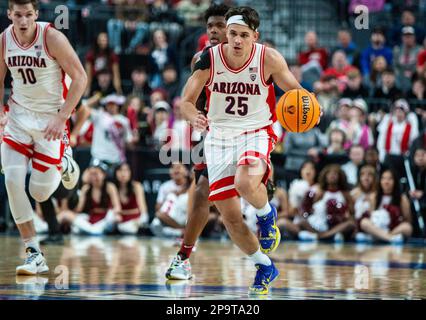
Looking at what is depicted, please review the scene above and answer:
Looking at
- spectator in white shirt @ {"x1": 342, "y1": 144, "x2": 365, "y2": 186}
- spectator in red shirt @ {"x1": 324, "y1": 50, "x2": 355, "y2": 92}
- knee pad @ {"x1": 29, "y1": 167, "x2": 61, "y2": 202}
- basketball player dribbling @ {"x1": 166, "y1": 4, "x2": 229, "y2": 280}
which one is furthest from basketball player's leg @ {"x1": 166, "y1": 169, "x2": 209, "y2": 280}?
spectator in red shirt @ {"x1": 324, "y1": 50, "x2": 355, "y2": 92}

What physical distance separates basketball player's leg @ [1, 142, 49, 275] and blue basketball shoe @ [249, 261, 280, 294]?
2.25m

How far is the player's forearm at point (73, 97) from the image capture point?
8758mm

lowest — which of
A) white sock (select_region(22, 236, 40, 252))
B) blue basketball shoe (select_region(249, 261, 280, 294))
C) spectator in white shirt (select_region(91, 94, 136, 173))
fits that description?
blue basketball shoe (select_region(249, 261, 280, 294))

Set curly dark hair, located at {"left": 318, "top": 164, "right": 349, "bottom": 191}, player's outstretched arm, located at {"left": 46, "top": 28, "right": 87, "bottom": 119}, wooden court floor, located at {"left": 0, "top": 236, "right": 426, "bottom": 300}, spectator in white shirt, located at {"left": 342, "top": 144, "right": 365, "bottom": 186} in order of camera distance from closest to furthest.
Answer: wooden court floor, located at {"left": 0, "top": 236, "right": 426, "bottom": 300}
player's outstretched arm, located at {"left": 46, "top": 28, "right": 87, "bottom": 119}
curly dark hair, located at {"left": 318, "top": 164, "right": 349, "bottom": 191}
spectator in white shirt, located at {"left": 342, "top": 144, "right": 365, "bottom": 186}

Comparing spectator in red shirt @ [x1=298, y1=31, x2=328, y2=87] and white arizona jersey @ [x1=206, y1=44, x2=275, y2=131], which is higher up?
spectator in red shirt @ [x1=298, y1=31, x2=328, y2=87]

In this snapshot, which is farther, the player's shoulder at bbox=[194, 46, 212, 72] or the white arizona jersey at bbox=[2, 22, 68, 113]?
the white arizona jersey at bbox=[2, 22, 68, 113]

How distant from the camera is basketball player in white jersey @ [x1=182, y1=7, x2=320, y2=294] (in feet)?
25.5

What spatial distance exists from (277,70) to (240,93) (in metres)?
0.35

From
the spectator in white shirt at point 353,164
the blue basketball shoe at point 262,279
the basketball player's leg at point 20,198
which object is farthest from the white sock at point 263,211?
the spectator in white shirt at point 353,164

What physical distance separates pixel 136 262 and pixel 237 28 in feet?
11.8

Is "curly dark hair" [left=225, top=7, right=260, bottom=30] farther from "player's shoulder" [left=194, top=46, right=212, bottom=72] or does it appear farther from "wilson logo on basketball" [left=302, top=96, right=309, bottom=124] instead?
"wilson logo on basketball" [left=302, top=96, right=309, bottom=124]

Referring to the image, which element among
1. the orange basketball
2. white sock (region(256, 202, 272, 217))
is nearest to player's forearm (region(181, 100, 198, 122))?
the orange basketball

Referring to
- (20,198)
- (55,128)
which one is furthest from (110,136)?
(55,128)

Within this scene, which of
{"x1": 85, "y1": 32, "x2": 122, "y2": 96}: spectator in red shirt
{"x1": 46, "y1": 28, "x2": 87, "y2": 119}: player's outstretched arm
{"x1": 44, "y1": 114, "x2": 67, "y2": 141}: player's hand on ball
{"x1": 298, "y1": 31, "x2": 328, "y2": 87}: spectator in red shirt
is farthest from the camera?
{"x1": 298, "y1": 31, "x2": 328, "y2": 87}: spectator in red shirt
